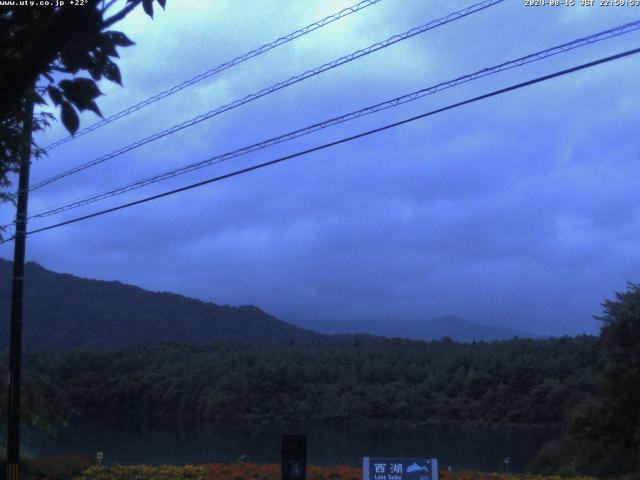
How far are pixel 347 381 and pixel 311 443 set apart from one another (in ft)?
23.3

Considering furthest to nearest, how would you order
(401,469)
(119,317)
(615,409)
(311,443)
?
1. (119,317)
2. (311,443)
3. (615,409)
4. (401,469)

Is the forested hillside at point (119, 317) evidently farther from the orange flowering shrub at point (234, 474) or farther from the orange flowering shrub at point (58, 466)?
the orange flowering shrub at point (234, 474)

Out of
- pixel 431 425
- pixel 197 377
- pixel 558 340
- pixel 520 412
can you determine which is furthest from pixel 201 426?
pixel 558 340

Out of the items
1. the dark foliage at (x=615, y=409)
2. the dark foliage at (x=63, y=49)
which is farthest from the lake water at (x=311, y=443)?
the dark foliage at (x=63, y=49)

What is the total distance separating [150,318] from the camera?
7756cm

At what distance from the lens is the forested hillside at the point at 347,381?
2864cm

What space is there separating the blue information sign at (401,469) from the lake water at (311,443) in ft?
29.8

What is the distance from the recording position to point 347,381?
32844 mm

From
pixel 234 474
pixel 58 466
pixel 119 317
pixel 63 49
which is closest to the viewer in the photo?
pixel 63 49

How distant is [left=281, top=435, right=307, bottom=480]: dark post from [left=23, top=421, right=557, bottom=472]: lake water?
370 inches

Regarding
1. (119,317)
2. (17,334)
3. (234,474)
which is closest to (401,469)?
(234,474)

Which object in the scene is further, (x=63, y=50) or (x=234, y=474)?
(x=234, y=474)

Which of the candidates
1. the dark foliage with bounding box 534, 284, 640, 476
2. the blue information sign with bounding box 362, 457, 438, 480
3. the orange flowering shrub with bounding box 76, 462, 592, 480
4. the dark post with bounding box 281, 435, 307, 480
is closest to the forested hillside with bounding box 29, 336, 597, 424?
the dark foliage with bounding box 534, 284, 640, 476

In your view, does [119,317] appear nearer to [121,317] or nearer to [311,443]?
[121,317]
